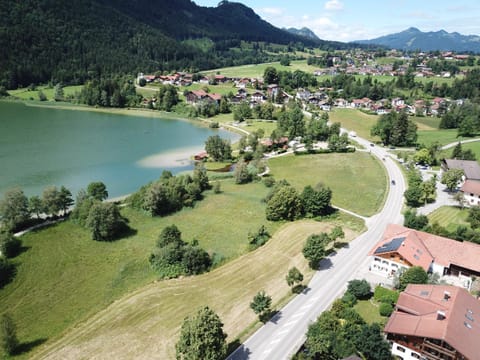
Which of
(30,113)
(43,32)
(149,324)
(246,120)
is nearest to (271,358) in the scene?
(149,324)

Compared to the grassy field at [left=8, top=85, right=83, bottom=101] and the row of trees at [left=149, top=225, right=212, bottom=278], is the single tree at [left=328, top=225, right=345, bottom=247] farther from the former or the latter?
the grassy field at [left=8, top=85, right=83, bottom=101]

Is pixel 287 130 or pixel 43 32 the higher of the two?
pixel 43 32

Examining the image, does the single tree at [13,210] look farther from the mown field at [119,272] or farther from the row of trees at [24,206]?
the mown field at [119,272]

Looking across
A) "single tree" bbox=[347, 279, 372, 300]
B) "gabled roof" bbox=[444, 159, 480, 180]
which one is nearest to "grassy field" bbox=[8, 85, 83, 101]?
"gabled roof" bbox=[444, 159, 480, 180]

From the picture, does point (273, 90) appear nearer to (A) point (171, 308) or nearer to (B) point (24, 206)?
(B) point (24, 206)

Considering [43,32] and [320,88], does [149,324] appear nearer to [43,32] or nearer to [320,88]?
[320,88]

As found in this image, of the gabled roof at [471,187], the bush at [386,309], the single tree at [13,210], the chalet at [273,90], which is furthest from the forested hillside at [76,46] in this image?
the bush at [386,309]
